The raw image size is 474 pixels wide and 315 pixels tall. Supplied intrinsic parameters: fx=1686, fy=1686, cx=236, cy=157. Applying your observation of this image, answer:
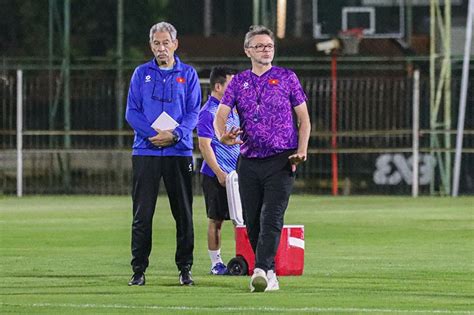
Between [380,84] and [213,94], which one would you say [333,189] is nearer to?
[380,84]

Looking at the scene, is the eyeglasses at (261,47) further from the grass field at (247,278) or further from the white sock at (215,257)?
the white sock at (215,257)

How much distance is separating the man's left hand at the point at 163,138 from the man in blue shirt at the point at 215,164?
118 cm

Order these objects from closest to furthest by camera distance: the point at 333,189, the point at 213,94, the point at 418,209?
the point at 213,94
the point at 418,209
the point at 333,189

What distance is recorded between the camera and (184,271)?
43.1ft

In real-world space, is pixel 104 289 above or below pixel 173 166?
below

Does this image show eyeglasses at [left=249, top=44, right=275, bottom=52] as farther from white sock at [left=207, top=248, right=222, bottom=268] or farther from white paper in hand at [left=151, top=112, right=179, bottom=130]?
white sock at [left=207, top=248, right=222, bottom=268]

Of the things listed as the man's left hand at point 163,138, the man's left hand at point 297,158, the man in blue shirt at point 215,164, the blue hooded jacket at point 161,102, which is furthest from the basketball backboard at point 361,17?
the man's left hand at point 297,158

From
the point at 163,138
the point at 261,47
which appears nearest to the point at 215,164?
the point at 163,138

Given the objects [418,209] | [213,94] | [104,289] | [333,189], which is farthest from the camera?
[333,189]

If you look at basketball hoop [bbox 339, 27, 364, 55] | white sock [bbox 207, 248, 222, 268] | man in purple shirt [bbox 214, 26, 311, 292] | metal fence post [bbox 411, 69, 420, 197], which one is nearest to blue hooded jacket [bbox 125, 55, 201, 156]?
man in purple shirt [bbox 214, 26, 311, 292]

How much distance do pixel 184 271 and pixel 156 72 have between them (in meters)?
1.57

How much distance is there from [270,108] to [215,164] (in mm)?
1991

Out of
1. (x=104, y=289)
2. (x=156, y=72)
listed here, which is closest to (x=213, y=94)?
(x=156, y=72)

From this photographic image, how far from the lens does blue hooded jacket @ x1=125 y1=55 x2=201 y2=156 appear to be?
13070 mm
